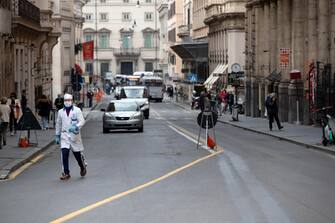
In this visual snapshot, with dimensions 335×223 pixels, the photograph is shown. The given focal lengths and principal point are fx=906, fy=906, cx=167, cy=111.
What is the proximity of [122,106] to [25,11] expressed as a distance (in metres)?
10.3

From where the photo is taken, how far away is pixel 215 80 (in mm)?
78062

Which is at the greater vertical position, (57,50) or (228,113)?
(57,50)

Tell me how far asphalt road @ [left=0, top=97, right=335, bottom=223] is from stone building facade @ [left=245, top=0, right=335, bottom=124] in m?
14.7

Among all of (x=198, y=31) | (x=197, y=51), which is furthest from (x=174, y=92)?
(x=197, y=51)

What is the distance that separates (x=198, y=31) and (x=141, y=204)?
90.0m

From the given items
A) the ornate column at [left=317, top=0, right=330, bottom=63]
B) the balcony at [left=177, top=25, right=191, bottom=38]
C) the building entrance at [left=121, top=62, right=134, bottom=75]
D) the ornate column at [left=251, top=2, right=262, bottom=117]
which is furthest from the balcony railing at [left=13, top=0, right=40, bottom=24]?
the building entrance at [left=121, top=62, right=134, bottom=75]

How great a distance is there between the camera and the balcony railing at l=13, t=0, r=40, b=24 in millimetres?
45081

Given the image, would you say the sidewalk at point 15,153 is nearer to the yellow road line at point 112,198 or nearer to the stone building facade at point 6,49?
the yellow road line at point 112,198

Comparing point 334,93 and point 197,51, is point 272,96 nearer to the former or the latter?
point 334,93

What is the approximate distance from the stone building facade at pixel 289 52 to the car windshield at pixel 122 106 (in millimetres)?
7600

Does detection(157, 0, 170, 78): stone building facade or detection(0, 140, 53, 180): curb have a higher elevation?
detection(157, 0, 170, 78): stone building facade

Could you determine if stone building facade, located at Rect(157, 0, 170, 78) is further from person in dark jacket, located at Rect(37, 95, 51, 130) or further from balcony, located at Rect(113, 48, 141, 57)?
person in dark jacket, located at Rect(37, 95, 51, 130)

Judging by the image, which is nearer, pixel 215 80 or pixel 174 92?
pixel 215 80

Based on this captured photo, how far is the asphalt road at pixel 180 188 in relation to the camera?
1348cm
